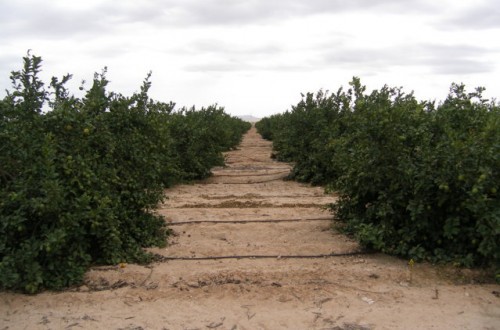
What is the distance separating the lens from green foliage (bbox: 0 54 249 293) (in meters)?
4.33

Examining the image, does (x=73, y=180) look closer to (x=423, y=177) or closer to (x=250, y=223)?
(x=250, y=223)

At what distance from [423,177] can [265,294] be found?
6.25ft

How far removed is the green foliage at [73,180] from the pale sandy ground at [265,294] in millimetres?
262

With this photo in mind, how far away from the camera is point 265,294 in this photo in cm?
438

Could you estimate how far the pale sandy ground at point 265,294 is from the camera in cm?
392

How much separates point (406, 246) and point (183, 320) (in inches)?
95.5

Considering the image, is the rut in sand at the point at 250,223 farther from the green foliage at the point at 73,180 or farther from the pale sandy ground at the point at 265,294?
the green foliage at the point at 73,180

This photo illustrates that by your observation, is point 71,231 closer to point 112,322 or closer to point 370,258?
point 112,322

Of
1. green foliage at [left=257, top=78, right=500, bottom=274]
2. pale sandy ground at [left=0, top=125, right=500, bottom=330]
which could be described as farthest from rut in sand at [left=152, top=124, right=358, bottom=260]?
green foliage at [left=257, top=78, right=500, bottom=274]

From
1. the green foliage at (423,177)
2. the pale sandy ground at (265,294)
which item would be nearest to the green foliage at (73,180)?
the pale sandy ground at (265,294)

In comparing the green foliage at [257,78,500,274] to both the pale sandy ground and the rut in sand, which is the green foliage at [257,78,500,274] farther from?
the rut in sand

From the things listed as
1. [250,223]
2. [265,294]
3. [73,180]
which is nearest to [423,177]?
[265,294]

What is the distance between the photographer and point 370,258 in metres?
5.29

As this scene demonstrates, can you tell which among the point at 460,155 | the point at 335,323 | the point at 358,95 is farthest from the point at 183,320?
the point at 358,95
